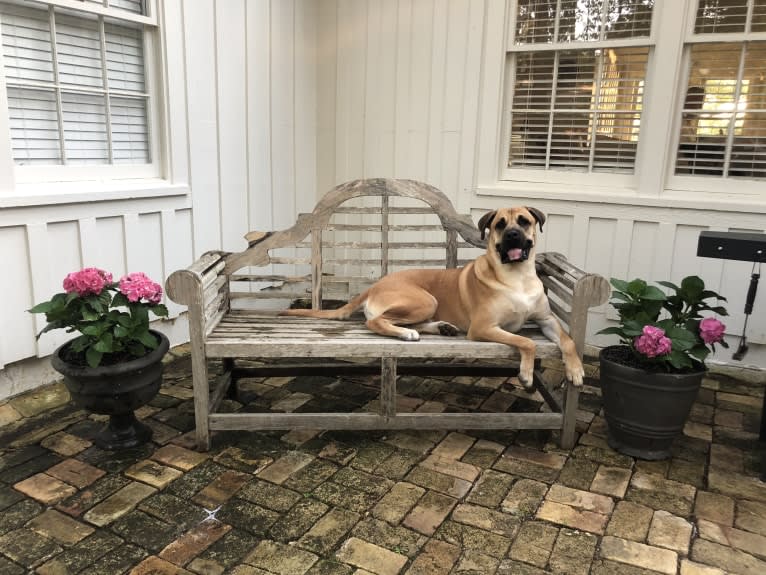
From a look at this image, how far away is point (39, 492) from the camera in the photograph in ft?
9.16

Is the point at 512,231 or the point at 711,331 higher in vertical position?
the point at 512,231

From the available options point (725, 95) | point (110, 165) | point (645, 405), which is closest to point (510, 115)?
point (725, 95)

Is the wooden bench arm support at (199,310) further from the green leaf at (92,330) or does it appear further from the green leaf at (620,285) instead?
the green leaf at (620,285)

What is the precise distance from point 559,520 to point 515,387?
5.13 feet

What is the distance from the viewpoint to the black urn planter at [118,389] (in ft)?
9.75

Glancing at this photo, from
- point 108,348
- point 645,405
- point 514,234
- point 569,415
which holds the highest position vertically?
point 514,234

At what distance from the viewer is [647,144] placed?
4.55 metres

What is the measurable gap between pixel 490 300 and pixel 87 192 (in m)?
2.68

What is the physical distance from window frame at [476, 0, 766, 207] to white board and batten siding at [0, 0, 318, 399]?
5.82ft

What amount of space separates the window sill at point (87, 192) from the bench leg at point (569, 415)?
3.13 meters

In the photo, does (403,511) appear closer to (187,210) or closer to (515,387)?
(515,387)

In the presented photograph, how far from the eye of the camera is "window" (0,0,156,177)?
358cm

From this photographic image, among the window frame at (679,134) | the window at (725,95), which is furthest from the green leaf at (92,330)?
the window at (725,95)

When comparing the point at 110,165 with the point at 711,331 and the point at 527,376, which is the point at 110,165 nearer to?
the point at 527,376
